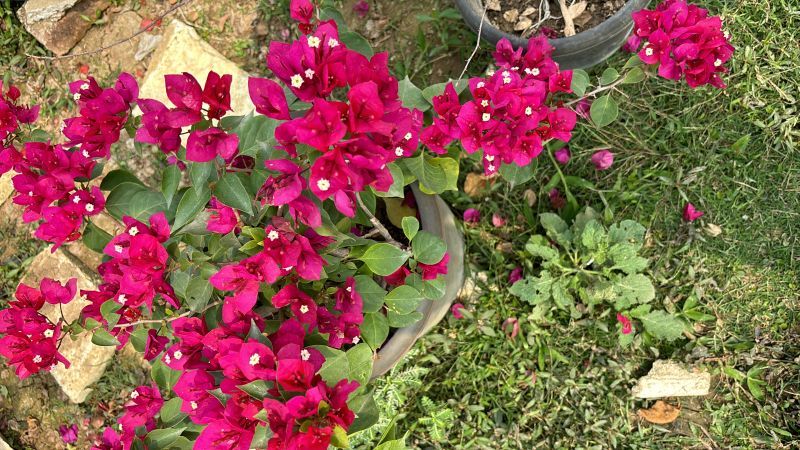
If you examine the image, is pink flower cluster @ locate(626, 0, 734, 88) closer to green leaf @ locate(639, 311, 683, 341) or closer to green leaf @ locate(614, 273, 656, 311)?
green leaf @ locate(614, 273, 656, 311)

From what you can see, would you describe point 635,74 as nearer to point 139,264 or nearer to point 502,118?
point 502,118

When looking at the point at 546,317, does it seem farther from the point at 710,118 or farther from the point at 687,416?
the point at 710,118

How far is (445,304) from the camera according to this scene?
6.56ft

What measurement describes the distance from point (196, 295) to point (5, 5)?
234cm

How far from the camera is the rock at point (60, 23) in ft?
8.79

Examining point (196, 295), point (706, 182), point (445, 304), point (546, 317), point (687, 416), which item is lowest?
point (687, 416)

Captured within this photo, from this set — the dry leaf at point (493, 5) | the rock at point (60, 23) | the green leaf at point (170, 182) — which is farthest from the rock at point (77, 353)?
the dry leaf at point (493, 5)

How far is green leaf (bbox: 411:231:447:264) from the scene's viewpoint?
4.88 ft

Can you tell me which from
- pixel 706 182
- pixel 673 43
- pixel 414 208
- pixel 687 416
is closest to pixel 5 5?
pixel 414 208

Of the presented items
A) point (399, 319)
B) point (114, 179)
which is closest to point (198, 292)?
point (114, 179)

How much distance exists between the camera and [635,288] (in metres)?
2.00

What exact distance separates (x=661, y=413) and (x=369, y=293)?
4.01 feet

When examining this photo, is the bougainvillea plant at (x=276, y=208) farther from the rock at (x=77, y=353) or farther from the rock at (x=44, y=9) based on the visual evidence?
the rock at (x=44, y=9)

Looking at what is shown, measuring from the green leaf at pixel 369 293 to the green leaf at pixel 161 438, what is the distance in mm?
475
